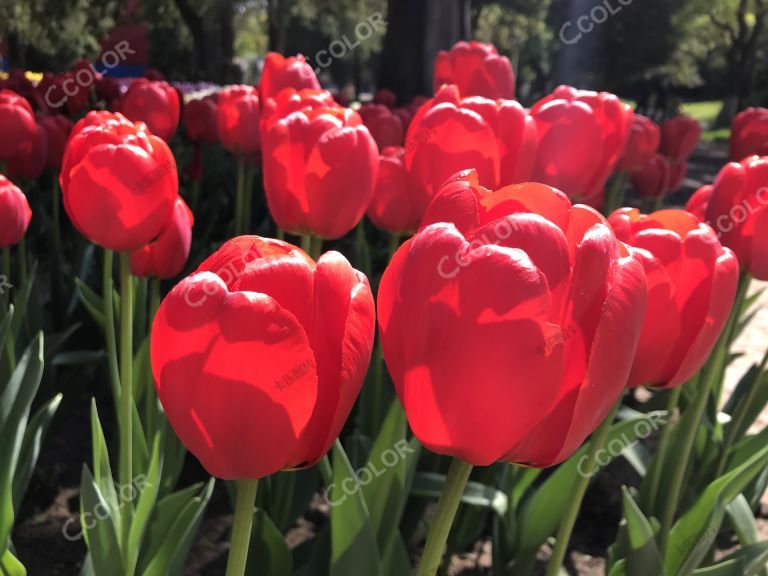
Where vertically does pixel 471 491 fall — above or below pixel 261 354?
below

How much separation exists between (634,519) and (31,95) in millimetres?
2893

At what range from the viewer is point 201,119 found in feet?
10.1

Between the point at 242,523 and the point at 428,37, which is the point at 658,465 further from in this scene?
the point at 428,37

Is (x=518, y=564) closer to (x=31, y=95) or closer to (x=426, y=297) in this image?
(x=426, y=297)

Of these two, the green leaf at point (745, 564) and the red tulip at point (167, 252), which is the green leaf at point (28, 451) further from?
the green leaf at point (745, 564)

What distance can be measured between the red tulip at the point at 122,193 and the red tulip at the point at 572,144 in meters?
0.70

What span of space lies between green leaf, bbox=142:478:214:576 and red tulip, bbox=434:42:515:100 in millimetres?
1358

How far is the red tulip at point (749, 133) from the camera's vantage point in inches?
95.1

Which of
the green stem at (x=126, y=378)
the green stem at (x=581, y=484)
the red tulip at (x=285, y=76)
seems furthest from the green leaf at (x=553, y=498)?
the red tulip at (x=285, y=76)

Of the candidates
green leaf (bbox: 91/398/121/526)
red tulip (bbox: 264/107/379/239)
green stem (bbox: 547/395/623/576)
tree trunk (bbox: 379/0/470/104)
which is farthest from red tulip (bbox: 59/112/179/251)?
tree trunk (bbox: 379/0/470/104)

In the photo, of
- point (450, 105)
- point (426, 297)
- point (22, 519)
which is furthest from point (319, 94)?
point (22, 519)

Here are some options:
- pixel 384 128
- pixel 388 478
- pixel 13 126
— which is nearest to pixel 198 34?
pixel 384 128

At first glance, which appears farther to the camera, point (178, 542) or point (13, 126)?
point (13, 126)

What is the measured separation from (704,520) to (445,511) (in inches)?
37.2
